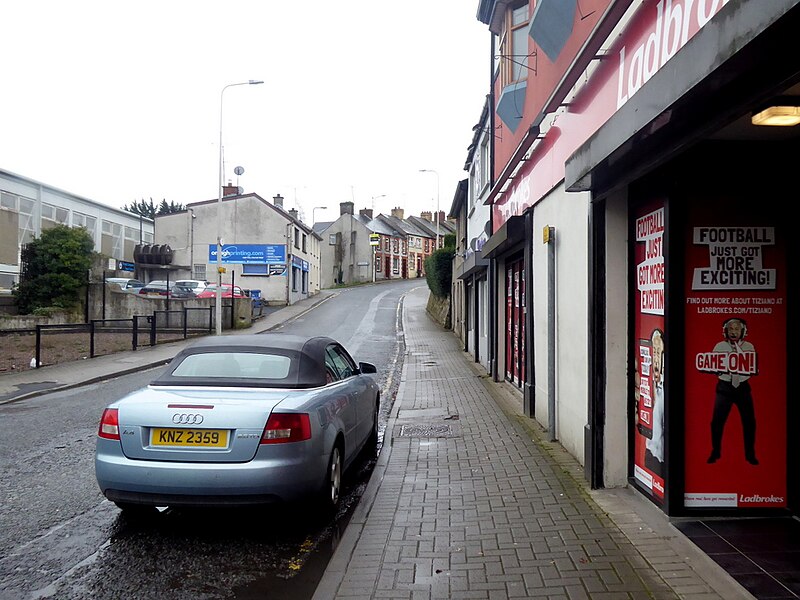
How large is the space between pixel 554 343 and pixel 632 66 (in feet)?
11.7

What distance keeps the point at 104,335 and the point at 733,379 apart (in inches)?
894

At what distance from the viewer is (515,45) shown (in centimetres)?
1123

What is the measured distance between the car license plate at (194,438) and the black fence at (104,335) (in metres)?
12.9

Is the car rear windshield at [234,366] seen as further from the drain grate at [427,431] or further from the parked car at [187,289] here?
the parked car at [187,289]

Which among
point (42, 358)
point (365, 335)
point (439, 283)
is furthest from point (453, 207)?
point (42, 358)

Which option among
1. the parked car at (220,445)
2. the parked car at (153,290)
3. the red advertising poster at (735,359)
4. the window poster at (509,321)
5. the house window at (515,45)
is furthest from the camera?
the parked car at (153,290)

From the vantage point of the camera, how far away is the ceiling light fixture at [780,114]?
11.3 ft

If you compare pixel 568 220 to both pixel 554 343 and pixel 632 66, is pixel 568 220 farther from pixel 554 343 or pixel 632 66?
pixel 632 66

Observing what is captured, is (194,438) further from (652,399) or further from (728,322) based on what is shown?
(728,322)

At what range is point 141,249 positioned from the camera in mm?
45781

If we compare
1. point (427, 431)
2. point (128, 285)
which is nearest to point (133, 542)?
point (427, 431)

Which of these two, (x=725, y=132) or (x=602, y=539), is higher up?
(x=725, y=132)

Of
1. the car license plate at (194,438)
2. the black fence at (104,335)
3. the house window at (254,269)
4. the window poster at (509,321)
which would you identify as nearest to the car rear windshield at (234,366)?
the car license plate at (194,438)

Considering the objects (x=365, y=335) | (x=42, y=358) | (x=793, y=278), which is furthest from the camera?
(x=365, y=335)
